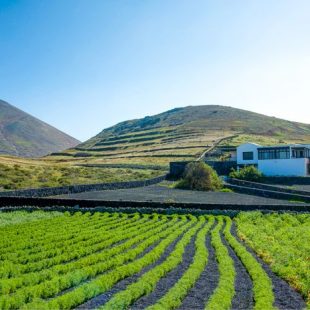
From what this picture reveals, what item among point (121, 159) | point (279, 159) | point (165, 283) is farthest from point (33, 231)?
point (121, 159)

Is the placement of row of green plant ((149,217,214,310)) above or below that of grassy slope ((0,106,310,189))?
below

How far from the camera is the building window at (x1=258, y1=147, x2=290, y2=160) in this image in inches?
3519

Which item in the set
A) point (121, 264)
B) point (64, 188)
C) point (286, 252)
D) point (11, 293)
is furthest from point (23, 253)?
point (64, 188)

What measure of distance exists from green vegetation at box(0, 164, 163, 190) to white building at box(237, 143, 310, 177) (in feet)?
73.5

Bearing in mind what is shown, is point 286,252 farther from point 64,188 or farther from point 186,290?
point 64,188

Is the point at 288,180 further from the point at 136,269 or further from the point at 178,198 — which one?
the point at 136,269

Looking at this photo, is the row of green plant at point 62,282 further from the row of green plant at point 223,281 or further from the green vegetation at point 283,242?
the green vegetation at point 283,242

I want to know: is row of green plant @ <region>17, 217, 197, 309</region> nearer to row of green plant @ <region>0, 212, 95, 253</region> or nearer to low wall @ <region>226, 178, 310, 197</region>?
row of green plant @ <region>0, 212, 95, 253</region>

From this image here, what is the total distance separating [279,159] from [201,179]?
75.3 feet

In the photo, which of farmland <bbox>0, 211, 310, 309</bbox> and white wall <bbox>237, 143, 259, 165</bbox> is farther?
white wall <bbox>237, 143, 259, 165</bbox>

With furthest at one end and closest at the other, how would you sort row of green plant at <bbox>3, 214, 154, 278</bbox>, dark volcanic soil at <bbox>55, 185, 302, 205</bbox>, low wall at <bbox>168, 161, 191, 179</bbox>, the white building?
low wall at <bbox>168, 161, 191, 179</bbox> < the white building < dark volcanic soil at <bbox>55, 185, 302, 205</bbox> < row of green plant at <bbox>3, 214, 154, 278</bbox>

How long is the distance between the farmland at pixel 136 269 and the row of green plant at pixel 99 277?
0.04 meters

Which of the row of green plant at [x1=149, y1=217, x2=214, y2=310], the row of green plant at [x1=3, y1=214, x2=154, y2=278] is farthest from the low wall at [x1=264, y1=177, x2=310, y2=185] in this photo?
the row of green plant at [x1=3, y1=214, x2=154, y2=278]

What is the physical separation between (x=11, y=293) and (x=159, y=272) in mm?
6524
